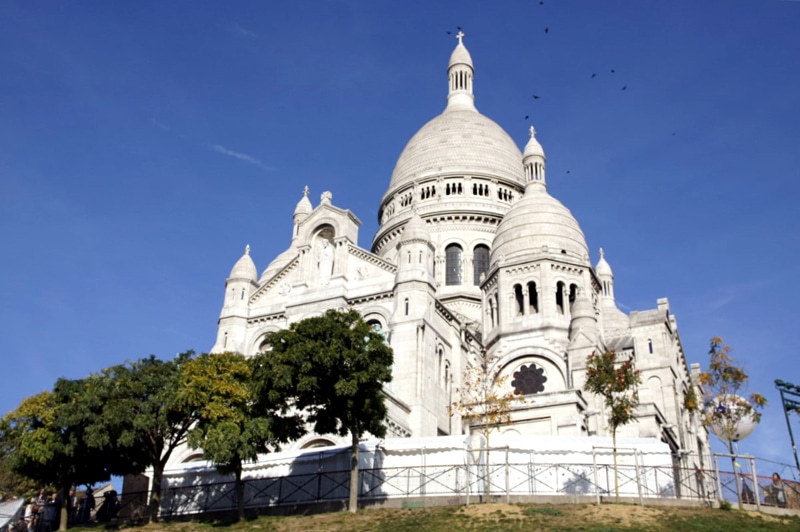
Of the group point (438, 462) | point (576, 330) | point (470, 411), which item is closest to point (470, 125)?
point (576, 330)

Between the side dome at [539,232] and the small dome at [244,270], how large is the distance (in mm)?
17914

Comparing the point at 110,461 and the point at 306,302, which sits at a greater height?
the point at 306,302

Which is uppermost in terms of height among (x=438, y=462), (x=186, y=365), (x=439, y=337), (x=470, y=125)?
(x=470, y=125)

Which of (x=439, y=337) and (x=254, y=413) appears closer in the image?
(x=254, y=413)

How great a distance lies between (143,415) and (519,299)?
32.8 m

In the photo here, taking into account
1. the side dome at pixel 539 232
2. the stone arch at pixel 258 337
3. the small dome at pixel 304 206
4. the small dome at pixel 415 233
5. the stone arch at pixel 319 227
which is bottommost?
the stone arch at pixel 258 337

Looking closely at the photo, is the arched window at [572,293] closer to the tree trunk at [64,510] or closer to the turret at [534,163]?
the turret at [534,163]

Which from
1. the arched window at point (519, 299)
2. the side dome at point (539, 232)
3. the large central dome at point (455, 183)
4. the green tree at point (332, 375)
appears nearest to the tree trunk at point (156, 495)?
the green tree at point (332, 375)

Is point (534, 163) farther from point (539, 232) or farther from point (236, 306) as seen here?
point (236, 306)

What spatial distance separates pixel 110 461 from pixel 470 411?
20.5 meters

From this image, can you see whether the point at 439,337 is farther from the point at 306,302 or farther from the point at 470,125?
the point at 470,125

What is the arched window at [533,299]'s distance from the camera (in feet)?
196

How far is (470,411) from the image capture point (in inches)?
1900

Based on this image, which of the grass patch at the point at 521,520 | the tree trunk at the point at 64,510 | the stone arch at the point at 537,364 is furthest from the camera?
the stone arch at the point at 537,364
